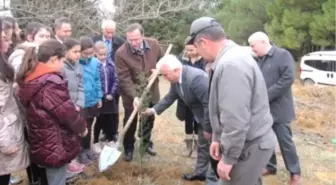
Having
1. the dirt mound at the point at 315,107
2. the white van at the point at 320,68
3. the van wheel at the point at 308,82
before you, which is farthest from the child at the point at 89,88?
the van wheel at the point at 308,82

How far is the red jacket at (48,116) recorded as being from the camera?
3139 millimetres

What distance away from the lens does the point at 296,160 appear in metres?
4.29

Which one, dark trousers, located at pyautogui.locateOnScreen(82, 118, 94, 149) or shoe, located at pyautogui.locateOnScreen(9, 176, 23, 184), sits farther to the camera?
dark trousers, located at pyautogui.locateOnScreen(82, 118, 94, 149)

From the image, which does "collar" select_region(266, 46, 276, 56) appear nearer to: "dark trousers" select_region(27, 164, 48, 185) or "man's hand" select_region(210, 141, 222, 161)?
"man's hand" select_region(210, 141, 222, 161)

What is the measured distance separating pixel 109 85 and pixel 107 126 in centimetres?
53

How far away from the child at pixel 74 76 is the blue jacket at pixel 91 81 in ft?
0.42

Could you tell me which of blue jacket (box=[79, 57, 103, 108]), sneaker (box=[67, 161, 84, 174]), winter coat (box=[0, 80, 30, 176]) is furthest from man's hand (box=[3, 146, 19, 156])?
blue jacket (box=[79, 57, 103, 108])

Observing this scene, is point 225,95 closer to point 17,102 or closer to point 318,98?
point 17,102

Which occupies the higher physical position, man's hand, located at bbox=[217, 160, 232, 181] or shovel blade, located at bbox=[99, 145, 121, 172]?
man's hand, located at bbox=[217, 160, 232, 181]

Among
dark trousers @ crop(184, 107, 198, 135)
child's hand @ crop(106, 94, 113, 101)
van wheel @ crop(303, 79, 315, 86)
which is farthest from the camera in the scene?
van wheel @ crop(303, 79, 315, 86)

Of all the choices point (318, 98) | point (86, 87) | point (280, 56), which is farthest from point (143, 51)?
point (318, 98)

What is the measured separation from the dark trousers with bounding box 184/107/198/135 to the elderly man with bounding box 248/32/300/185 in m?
1.11

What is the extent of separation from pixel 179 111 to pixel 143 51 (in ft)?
2.67

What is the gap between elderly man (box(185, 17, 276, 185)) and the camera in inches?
97.7
